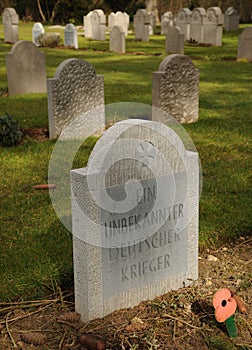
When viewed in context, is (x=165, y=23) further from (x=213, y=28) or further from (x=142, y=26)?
(x=213, y=28)

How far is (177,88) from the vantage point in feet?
28.1

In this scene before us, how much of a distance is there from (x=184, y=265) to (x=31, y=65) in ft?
27.9

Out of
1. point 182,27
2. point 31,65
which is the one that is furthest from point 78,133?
point 182,27

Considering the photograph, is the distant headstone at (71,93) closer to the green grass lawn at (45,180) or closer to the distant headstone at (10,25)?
the green grass lawn at (45,180)

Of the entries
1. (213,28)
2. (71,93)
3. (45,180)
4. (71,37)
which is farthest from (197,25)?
(45,180)

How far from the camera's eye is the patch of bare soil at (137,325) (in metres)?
2.87

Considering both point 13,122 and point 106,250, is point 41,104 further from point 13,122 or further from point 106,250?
point 106,250

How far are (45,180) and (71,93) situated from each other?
2.33 meters

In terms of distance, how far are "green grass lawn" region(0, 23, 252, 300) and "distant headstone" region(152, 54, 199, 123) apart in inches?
12.8

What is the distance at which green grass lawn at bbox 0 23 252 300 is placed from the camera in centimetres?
367

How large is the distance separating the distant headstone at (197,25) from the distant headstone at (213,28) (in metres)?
0.34

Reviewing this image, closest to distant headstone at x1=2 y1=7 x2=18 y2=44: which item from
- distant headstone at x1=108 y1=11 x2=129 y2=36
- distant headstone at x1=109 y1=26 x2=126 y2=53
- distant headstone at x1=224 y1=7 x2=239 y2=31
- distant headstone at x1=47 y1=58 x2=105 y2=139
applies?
distant headstone at x1=109 y1=26 x2=126 y2=53

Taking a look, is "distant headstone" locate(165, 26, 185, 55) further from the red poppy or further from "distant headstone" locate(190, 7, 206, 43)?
the red poppy

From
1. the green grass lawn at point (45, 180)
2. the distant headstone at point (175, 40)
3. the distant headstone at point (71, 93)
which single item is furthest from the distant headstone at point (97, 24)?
the distant headstone at point (71, 93)
